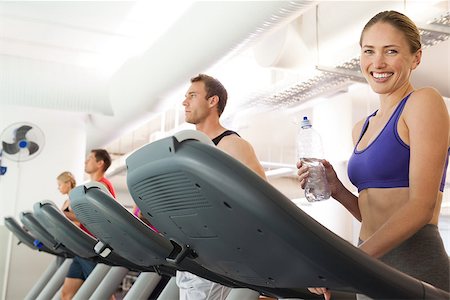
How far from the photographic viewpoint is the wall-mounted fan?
5.99 meters

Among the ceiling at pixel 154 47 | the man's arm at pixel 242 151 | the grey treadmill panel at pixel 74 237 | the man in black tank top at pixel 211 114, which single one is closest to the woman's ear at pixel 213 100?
the man in black tank top at pixel 211 114

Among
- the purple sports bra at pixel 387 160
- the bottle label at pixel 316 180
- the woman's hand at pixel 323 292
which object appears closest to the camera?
the woman's hand at pixel 323 292

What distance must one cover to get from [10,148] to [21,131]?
9.3 inches

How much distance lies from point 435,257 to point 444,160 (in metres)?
0.21

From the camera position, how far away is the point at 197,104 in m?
2.28

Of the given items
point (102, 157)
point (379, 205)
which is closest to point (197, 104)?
point (379, 205)

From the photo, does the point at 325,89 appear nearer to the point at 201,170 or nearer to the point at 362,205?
the point at 362,205

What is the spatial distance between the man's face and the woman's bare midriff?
3.54 feet

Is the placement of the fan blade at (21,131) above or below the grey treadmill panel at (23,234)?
above

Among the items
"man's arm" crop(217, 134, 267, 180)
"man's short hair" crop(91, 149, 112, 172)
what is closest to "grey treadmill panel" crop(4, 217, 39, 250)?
"man's short hair" crop(91, 149, 112, 172)

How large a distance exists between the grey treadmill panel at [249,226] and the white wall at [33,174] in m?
5.41

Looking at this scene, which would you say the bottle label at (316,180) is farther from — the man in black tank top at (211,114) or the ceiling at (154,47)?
the ceiling at (154,47)

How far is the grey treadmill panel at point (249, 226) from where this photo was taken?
738mm

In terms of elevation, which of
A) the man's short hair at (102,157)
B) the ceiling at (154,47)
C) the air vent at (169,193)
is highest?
the ceiling at (154,47)
